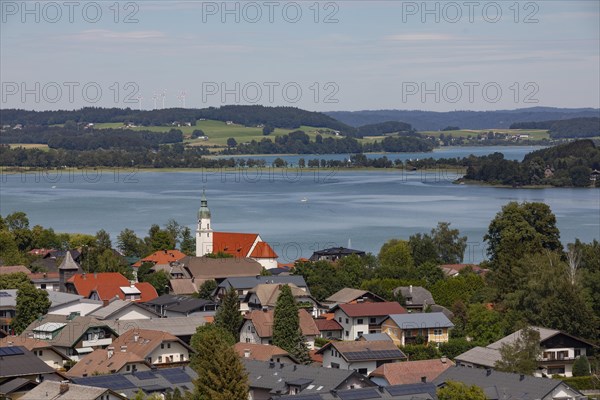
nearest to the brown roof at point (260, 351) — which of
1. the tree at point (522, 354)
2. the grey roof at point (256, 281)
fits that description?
the tree at point (522, 354)

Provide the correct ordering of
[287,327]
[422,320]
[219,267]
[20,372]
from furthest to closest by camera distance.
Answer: [219,267] < [422,320] < [287,327] < [20,372]

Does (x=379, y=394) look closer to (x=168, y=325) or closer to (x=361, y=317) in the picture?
(x=168, y=325)

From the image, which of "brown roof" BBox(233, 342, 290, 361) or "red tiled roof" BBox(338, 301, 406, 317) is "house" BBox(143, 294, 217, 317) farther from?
"brown roof" BBox(233, 342, 290, 361)

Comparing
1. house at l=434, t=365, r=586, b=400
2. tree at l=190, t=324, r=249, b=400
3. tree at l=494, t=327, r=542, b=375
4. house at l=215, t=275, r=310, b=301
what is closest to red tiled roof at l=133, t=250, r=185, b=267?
house at l=215, t=275, r=310, b=301

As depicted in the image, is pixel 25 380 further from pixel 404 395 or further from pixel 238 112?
pixel 238 112

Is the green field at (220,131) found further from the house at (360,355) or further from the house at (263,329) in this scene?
the house at (360,355)

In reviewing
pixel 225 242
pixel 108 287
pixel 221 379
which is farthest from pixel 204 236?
pixel 221 379
